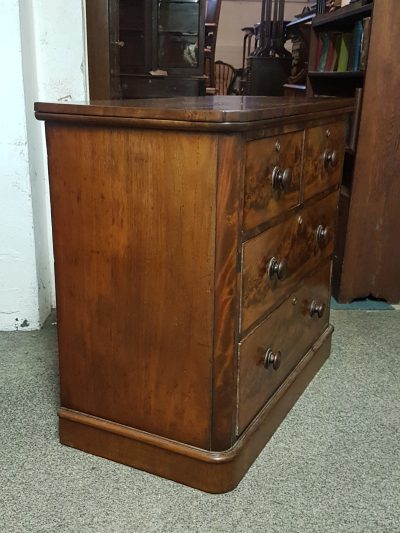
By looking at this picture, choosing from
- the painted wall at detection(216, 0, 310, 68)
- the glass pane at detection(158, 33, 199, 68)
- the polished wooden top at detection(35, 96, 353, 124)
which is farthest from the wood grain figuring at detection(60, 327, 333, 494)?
the painted wall at detection(216, 0, 310, 68)

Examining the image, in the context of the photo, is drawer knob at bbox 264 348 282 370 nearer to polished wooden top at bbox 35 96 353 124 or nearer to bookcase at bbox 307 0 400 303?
polished wooden top at bbox 35 96 353 124

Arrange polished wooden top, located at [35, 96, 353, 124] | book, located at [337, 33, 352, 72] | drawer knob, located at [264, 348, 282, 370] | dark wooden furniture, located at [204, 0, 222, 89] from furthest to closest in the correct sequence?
dark wooden furniture, located at [204, 0, 222, 89]
book, located at [337, 33, 352, 72]
drawer knob, located at [264, 348, 282, 370]
polished wooden top, located at [35, 96, 353, 124]

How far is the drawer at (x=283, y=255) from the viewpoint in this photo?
128cm

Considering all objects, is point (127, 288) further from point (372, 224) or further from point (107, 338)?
point (372, 224)

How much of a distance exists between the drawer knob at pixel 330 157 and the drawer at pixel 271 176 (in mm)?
221

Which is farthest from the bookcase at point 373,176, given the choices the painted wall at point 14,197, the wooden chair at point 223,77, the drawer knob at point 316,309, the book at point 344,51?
the wooden chair at point 223,77

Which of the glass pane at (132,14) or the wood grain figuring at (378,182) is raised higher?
the glass pane at (132,14)

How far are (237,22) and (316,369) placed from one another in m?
7.13

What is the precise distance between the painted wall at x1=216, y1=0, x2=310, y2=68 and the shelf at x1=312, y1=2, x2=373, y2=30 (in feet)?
17.0

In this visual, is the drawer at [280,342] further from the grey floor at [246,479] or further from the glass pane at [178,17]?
the glass pane at [178,17]

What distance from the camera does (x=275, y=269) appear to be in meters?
1.37

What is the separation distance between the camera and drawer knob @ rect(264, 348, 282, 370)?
1.42 m

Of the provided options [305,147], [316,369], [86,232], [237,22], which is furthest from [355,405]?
[237,22]

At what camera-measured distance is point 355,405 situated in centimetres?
170
